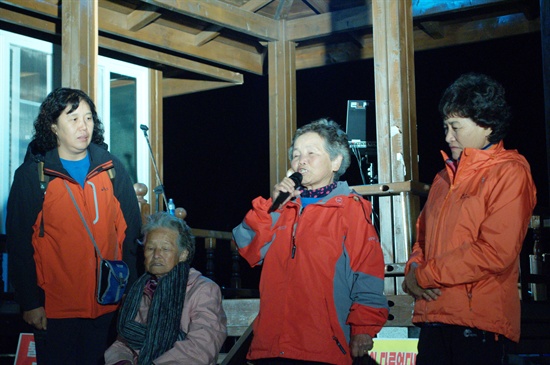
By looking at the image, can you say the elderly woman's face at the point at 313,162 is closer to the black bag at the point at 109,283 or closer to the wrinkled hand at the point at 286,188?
the wrinkled hand at the point at 286,188

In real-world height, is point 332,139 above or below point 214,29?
below

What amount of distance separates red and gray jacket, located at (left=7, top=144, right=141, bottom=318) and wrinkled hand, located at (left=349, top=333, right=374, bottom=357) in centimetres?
162

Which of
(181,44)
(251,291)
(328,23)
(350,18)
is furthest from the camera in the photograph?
(181,44)

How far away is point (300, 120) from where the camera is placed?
11.3 metres

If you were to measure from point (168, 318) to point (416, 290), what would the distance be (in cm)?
135

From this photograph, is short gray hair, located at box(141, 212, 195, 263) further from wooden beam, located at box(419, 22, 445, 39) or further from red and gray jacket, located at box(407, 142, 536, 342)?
wooden beam, located at box(419, 22, 445, 39)

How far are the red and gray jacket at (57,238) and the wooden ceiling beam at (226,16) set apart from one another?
4.04m

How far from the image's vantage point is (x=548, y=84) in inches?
269

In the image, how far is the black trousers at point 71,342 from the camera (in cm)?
424

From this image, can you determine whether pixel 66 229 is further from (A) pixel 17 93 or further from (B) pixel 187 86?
(B) pixel 187 86

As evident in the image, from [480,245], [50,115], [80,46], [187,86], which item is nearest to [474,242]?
[480,245]

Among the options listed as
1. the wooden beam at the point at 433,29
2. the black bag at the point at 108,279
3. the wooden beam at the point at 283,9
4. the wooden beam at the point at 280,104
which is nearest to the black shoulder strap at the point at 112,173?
the black bag at the point at 108,279

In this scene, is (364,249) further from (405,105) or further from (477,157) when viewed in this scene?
(405,105)

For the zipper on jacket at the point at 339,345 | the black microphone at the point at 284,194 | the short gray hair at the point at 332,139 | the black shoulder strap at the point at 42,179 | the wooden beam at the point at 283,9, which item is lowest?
the zipper on jacket at the point at 339,345
